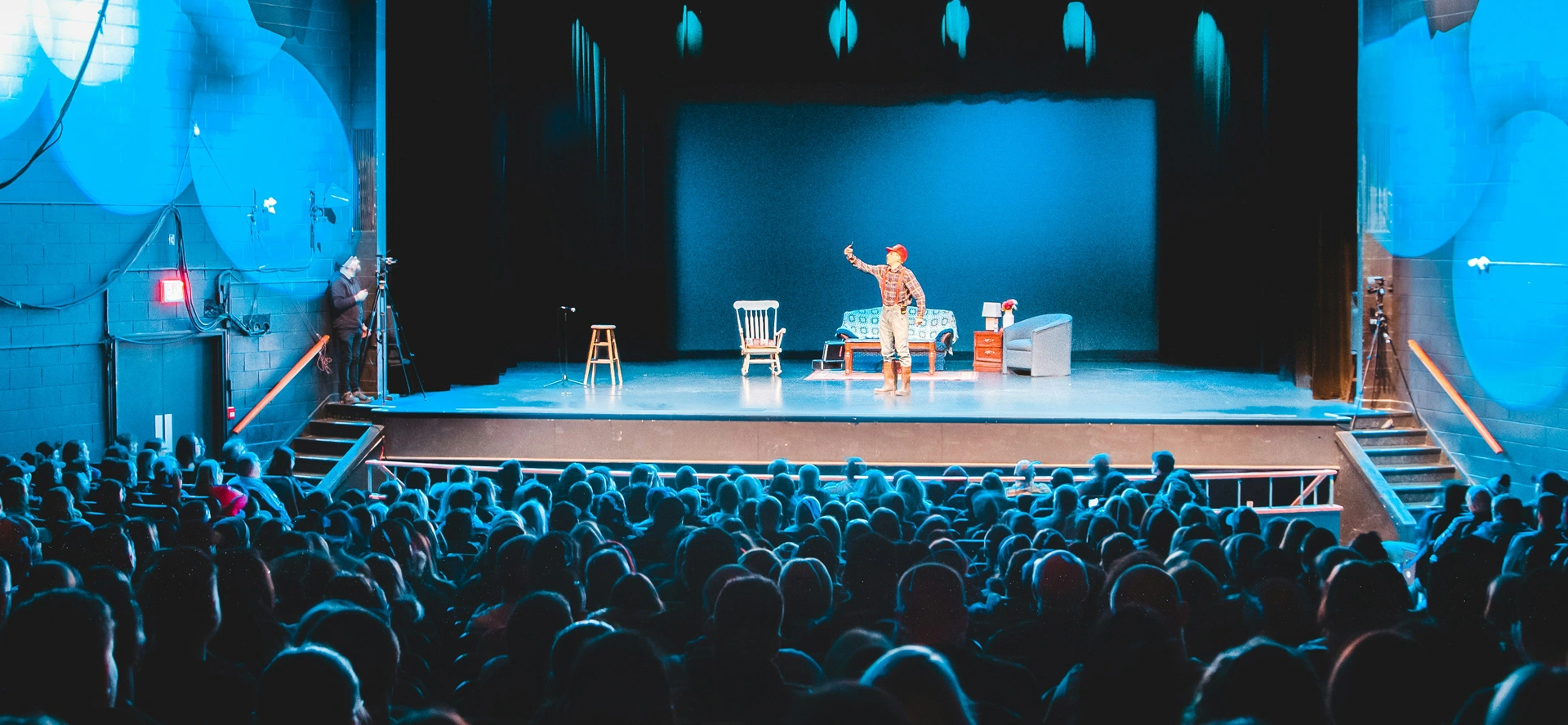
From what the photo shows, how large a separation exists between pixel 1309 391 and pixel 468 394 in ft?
23.1

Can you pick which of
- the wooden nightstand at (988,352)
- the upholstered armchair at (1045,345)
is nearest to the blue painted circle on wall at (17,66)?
the upholstered armchair at (1045,345)

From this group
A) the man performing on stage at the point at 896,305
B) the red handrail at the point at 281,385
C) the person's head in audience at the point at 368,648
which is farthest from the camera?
the man performing on stage at the point at 896,305

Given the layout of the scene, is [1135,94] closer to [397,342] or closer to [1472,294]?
[1472,294]

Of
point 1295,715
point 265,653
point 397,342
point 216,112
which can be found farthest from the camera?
point 397,342

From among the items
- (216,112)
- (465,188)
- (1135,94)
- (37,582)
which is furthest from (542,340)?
(37,582)

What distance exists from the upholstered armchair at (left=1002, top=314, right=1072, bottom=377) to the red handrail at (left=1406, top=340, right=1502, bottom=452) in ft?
11.0

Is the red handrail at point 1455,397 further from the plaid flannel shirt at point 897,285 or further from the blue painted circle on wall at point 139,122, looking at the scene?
the blue painted circle on wall at point 139,122

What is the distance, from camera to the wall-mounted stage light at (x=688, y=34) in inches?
501

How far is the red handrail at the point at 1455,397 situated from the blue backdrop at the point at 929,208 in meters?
5.14

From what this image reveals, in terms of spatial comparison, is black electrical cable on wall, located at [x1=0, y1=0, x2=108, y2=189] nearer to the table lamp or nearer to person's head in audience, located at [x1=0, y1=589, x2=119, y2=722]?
person's head in audience, located at [x1=0, y1=589, x2=119, y2=722]

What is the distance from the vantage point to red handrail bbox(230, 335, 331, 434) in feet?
29.6

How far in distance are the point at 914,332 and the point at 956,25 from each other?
3.22 meters

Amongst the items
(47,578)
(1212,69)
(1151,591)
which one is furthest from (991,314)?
(47,578)

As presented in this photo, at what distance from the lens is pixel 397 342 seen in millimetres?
9664
